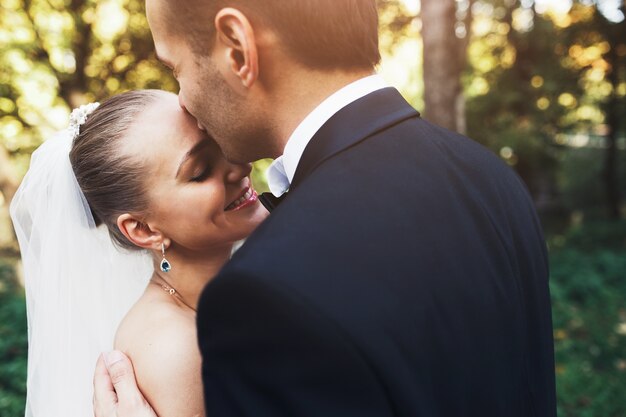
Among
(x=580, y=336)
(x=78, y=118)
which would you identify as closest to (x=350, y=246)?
(x=78, y=118)

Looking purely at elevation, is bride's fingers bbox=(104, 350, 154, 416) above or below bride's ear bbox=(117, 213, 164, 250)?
below

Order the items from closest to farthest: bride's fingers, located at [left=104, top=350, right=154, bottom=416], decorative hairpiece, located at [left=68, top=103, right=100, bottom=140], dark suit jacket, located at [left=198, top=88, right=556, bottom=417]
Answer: dark suit jacket, located at [left=198, top=88, right=556, bottom=417], bride's fingers, located at [left=104, top=350, right=154, bottom=416], decorative hairpiece, located at [left=68, top=103, right=100, bottom=140]

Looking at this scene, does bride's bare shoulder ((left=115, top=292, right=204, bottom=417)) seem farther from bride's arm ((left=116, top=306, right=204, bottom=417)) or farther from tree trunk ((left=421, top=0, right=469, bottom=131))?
tree trunk ((left=421, top=0, right=469, bottom=131))

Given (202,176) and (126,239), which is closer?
(202,176)

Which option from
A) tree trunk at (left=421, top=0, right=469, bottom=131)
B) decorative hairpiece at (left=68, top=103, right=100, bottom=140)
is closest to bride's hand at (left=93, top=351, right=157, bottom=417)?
decorative hairpiece at (left=68, top=103, right=100, bottom=140)

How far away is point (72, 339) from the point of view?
2.57 meters

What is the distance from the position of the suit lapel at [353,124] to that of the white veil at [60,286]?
1.46 meters

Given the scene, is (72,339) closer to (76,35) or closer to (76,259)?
(76,259)

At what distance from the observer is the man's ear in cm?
143

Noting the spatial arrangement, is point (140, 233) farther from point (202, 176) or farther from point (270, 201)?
point (270, 201)

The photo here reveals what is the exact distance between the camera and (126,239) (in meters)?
2.51

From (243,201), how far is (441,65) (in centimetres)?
354

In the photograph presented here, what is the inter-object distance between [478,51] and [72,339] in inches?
761

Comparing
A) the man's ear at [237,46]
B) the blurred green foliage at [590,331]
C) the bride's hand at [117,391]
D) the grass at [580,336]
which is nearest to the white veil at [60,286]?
the bride's hand at [117,391]
